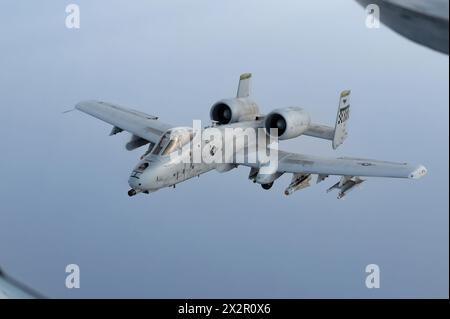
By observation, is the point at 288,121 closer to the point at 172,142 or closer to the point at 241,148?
the point at 241,148

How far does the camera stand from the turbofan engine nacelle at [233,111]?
13008 mm

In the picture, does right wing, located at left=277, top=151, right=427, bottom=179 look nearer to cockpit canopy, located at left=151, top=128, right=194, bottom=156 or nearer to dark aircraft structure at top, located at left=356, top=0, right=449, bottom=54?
cockpit canopy, located at left=151, top=128, right=194, bottom=156

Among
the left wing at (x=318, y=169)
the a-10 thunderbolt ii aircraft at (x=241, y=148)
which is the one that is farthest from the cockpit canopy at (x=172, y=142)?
the left wing at (x=318, y=169)

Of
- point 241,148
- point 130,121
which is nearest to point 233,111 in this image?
point 241,148

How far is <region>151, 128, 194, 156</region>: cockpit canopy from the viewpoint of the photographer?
444 inches

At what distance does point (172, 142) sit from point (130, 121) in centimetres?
221

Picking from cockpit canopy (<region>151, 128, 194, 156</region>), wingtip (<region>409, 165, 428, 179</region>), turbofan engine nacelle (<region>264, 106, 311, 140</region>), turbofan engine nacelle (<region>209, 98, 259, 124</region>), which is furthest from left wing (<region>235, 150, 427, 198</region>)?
cockpit canopy (<region>151, 128, 194, 156</region>)

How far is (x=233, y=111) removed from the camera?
12977 mm

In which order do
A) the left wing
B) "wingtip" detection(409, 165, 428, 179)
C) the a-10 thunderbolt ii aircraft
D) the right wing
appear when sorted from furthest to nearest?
the left wing, the a-10 thunderbolt ii aircraft, the right wing, "wingtip" detection(409, 165, 428, 179)

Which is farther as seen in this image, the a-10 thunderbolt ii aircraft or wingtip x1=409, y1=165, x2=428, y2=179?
the a-10 thunderbolt ii aircraft

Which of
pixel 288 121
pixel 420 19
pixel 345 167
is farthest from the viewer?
pixel 288 121

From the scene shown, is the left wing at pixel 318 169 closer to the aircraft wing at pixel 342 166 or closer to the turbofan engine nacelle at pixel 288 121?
the aircraft wing at pixel 342 166

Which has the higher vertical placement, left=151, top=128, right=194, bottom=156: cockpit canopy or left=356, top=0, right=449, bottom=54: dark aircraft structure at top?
left=356, top=0, right=449, bottom=54: dark aircraft structure at top

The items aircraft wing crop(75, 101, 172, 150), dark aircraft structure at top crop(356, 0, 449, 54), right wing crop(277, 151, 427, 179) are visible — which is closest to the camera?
dark aircraft structure at top crop(356, 0, 449, 54)
